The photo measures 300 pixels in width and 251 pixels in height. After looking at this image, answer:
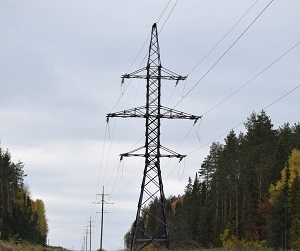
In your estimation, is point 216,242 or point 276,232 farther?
point 216,242

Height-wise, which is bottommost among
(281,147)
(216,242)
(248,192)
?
(216,242)

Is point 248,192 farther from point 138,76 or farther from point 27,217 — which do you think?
point 27,217

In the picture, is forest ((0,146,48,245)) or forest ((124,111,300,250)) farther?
forest ((0,146,48,245))

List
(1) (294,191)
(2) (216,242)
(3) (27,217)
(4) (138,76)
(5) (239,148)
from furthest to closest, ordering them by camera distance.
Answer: (3) (27,217)
(2) (216,242)
(5) (239,148)
(1) (294,191)
(4) (138,76)

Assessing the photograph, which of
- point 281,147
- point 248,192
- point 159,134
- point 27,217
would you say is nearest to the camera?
point 159,134

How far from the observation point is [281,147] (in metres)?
63.3

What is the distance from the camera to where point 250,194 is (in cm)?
6912

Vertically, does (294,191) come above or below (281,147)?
below

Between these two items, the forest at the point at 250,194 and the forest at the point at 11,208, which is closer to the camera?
the forest at the point at 250,194

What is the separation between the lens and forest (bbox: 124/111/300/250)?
57156 mm

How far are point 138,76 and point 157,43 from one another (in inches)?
81.3

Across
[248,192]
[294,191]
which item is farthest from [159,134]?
[248,192]

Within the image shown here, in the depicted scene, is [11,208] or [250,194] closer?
[250,194]

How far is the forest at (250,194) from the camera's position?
5716cm
